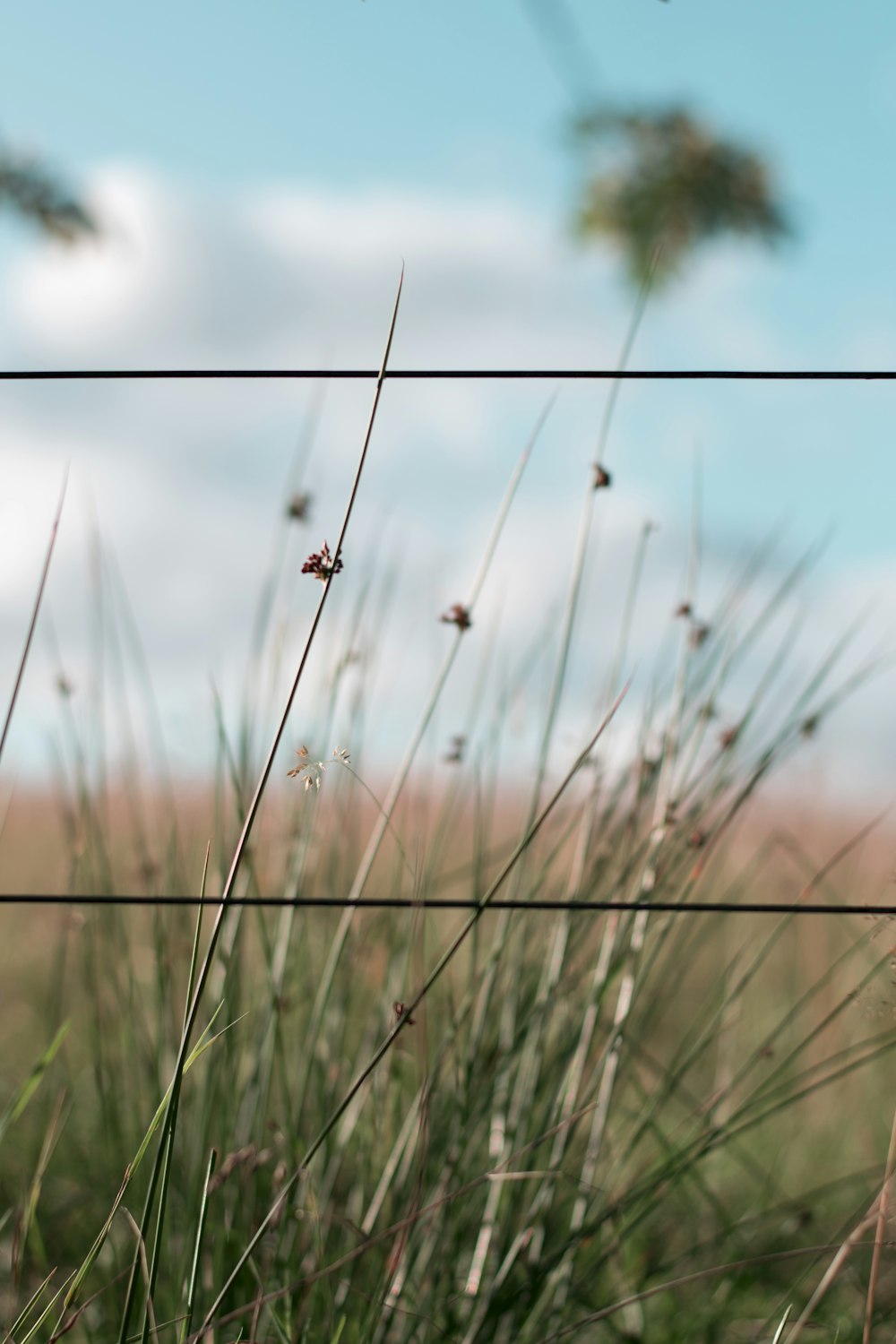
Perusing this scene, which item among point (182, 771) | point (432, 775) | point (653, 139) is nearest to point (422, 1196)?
point (432, 775)

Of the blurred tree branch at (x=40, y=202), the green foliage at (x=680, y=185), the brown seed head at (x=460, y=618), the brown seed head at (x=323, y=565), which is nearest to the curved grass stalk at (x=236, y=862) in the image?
the brown seed head at (x=323, y=565)

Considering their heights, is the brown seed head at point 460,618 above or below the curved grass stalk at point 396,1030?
above

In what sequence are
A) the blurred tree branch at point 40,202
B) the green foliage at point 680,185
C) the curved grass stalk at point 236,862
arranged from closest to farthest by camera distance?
1. the curved grass stalk at point 236,862
2. the blurred tree branch at point 40,202
3. the green foliage at point 680,185

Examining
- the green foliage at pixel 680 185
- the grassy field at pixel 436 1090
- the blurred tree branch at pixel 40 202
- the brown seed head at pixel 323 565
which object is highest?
the green foliage at pixel 680 185

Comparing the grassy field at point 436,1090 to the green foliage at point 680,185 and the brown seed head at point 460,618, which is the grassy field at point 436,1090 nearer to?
the brown seed head at point 460,618

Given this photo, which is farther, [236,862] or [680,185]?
[680,185]

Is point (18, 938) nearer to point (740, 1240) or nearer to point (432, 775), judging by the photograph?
point (432, 775)

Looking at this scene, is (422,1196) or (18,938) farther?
(18,938)

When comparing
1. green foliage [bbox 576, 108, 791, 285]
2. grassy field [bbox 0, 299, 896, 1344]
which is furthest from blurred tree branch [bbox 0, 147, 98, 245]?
green foliage [bbox 576, 108, 791, 285]

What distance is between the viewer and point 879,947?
1.07 m

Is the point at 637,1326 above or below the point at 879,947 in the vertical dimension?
below

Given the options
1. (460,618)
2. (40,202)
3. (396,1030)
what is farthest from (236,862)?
(40,202)

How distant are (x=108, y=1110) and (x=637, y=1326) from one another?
0.67m

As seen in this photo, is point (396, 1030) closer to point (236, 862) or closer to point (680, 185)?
point (236, 862)
